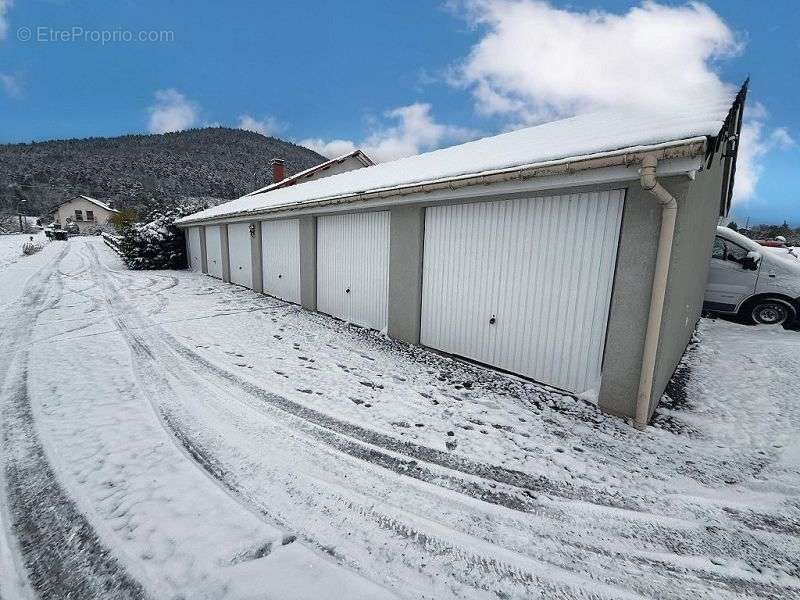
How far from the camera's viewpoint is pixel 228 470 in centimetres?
265

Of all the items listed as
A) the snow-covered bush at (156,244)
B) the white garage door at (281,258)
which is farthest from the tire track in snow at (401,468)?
the snow-covered bush at (156,244)

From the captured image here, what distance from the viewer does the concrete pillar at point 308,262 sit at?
7.82 metres

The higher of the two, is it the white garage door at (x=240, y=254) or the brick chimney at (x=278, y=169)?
the brick chimney at (x=278, y=169)

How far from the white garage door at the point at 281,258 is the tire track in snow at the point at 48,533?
579 cm

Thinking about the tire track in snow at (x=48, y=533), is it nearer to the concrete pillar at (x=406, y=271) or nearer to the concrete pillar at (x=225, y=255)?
the concrete pillar at (x=406, y=271)

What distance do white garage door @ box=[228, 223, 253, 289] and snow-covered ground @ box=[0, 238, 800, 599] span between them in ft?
20.8

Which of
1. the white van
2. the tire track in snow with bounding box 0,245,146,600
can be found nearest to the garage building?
the white van

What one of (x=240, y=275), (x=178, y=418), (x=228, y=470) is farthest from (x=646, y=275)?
(x=240, y=275)

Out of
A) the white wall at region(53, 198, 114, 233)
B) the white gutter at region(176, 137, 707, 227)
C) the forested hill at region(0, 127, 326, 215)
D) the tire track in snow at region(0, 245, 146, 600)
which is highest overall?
the forested hill at region(0, 127, 326, 215)

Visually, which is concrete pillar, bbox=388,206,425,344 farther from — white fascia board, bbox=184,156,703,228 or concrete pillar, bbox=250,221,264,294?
concrete pillar, bbox=250,221,264,294

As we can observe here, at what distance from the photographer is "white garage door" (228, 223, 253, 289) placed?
11094 millimetres

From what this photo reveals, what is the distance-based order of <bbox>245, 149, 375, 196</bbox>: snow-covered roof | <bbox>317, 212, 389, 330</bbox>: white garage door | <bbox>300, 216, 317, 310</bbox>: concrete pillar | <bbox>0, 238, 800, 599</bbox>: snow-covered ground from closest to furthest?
<bbox>0, 238, 800, 599</bbox>: snow-covered ground < <bbox>317, 212, 389, 330</bbox>: white garage door < <bbox>300, 216, 317, 310</bbox>: concrete pillar < <bbox>245, 149, 375, 196</bbox>: snow-covered roof

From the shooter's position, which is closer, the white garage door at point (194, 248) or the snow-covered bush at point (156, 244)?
the white garage door at point (194, 248)

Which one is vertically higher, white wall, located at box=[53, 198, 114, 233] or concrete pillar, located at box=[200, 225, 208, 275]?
white wall, located at box=[53, 198, 114, 233]
